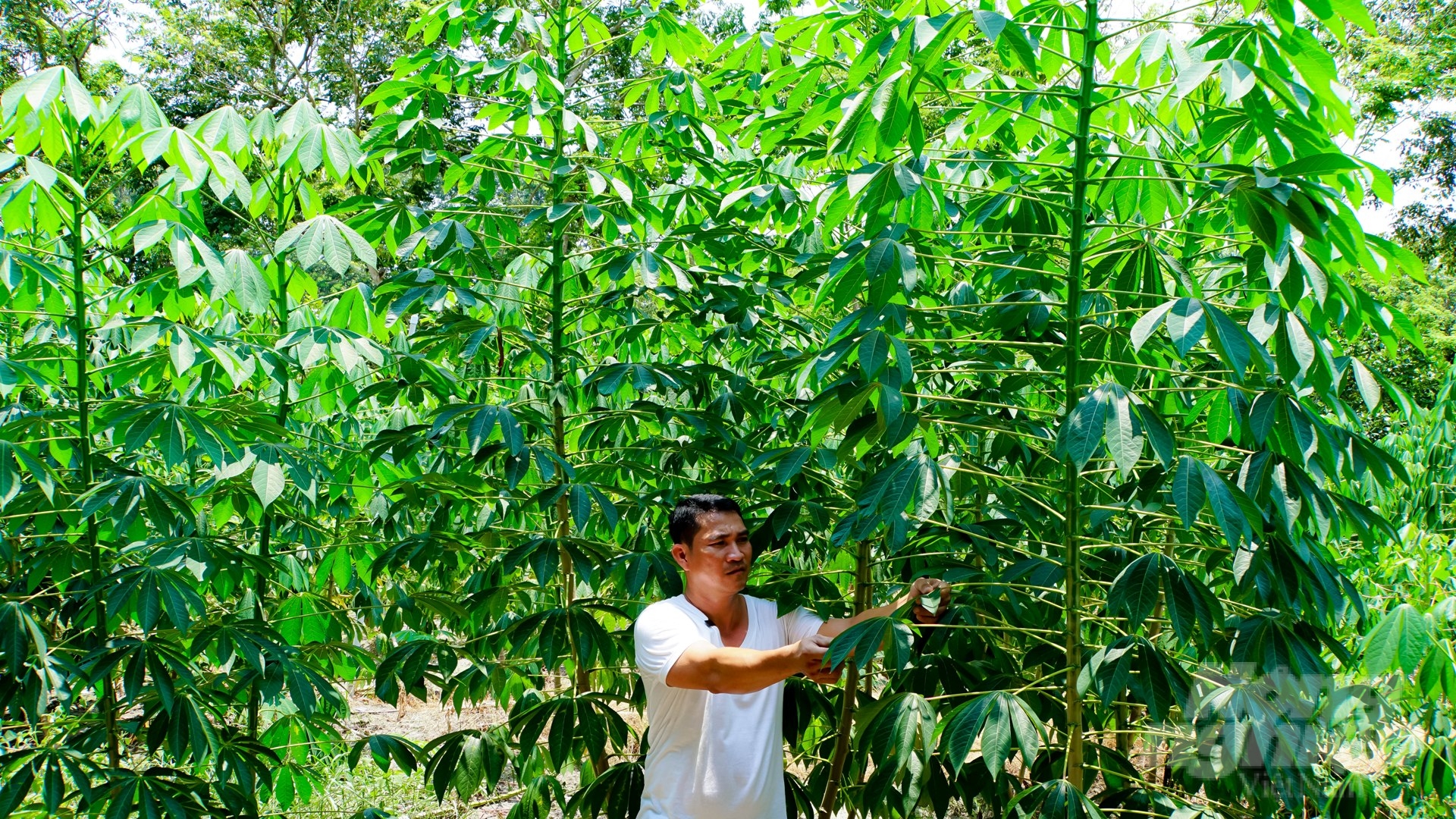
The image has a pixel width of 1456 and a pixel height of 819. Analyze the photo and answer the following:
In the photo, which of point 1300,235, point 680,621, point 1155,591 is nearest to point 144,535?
point 680,621

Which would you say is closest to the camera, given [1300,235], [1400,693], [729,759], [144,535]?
[1300,235]

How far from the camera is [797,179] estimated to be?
2.69 metres

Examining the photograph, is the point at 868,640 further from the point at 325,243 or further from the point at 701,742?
the point at 325,243

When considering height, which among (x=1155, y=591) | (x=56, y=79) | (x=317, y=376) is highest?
(x=56, y=79)

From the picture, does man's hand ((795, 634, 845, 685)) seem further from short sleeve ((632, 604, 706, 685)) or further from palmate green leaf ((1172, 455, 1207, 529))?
palmate green leaf ((1172, 455, 1207, 529))

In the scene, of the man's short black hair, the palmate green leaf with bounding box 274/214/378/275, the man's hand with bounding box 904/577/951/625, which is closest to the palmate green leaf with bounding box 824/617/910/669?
the man's hand with bounding box 904/577/951/625

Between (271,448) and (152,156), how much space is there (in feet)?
2.05

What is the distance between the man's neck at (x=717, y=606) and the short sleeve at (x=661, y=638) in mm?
87

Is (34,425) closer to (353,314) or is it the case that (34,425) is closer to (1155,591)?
(353,314)

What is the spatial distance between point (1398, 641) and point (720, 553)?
129 centimetres

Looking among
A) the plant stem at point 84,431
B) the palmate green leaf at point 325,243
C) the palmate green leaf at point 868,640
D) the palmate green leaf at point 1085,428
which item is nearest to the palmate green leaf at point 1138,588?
the palmate green leaf at point 1085,428

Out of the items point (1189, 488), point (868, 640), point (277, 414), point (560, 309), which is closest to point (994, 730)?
point (868, 640)

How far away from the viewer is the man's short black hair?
2.11 m

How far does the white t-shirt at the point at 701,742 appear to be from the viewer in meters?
1.99
